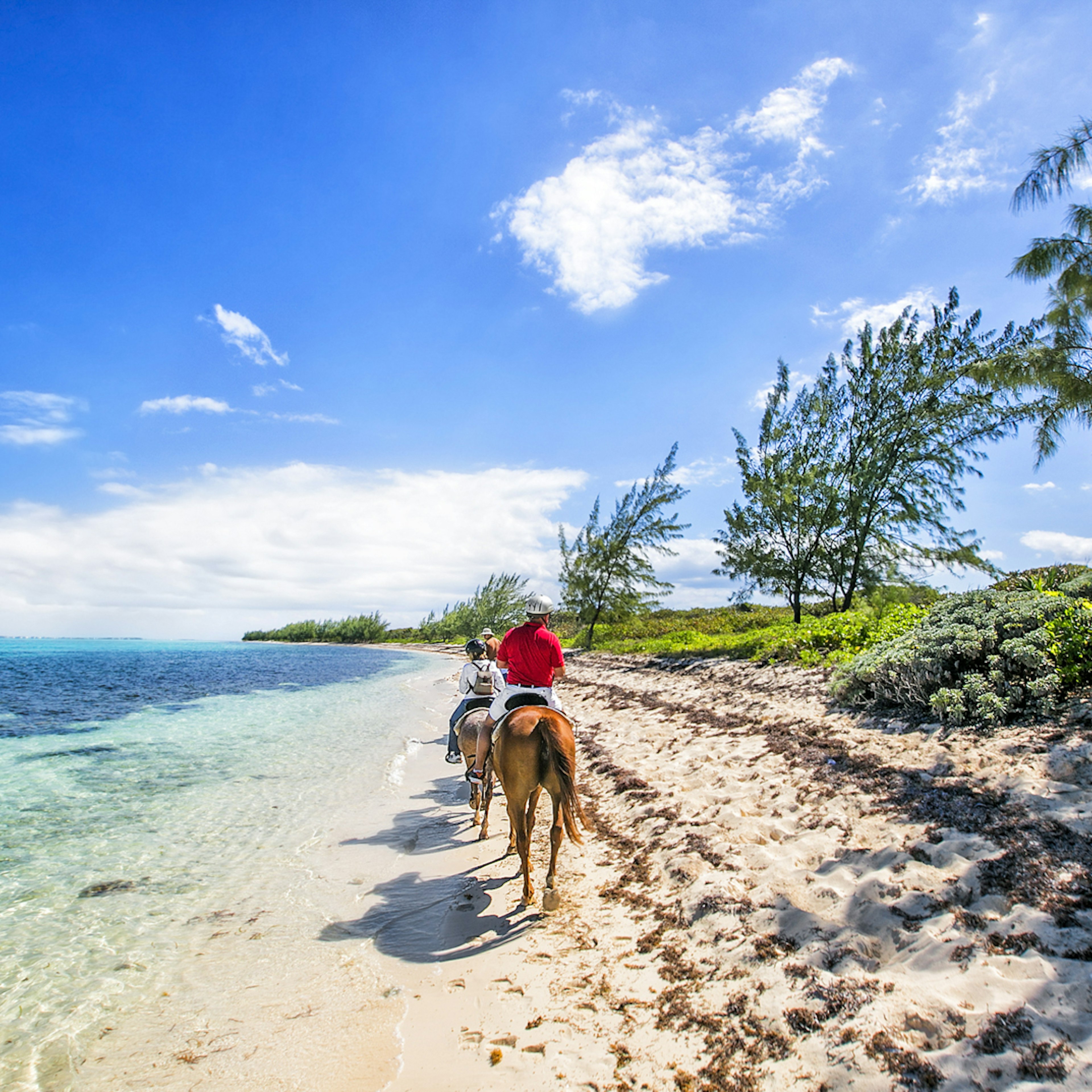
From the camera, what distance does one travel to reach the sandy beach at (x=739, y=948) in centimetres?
338

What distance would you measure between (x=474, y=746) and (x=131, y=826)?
5.69 m

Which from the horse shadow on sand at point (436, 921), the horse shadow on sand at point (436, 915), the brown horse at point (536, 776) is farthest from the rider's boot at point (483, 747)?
the horse shadow on sand at point (436, 921)

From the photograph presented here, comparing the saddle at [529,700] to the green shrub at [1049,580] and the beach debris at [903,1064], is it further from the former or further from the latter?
the green shrub at [1049,580]

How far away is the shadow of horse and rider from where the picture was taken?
18.1 ft

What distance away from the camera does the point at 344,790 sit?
36.9 ft

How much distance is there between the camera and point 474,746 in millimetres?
9211

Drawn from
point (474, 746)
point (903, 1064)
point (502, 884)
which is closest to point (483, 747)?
point (474, 746)

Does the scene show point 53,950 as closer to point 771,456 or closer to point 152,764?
point 152,764

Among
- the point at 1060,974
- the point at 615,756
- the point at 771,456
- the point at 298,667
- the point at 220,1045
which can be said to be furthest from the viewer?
the point at 298,667

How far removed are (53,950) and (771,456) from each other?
24.1m

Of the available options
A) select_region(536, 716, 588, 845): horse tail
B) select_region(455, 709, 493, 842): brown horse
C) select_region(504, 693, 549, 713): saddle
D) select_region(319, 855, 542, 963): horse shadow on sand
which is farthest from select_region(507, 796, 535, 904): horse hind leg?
select_region(455, 709, 493, 842): brown horse

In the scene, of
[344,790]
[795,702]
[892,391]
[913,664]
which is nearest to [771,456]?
[892,391]

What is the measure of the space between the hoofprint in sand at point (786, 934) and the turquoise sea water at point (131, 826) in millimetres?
2094

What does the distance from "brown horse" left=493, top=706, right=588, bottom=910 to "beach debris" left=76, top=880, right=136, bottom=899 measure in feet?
16.1
